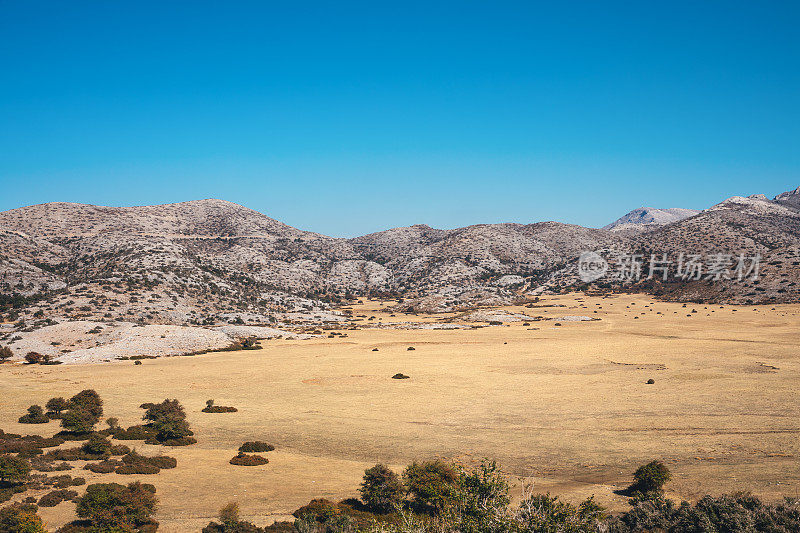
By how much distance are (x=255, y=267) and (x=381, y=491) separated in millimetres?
143719

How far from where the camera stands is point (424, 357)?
64.6m

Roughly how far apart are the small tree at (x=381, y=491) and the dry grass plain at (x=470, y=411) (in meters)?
2.51

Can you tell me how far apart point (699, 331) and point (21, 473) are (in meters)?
91.0

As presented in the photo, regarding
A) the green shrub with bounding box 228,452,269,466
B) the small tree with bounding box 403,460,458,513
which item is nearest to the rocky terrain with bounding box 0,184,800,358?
the green shrub with bounding box 228,452,269,466

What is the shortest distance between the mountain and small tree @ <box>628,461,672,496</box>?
291ft

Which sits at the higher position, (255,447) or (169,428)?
(169,428)

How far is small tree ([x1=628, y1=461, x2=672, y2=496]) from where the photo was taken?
21.3 meters

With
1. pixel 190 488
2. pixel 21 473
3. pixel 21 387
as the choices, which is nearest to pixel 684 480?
pixel 190 488

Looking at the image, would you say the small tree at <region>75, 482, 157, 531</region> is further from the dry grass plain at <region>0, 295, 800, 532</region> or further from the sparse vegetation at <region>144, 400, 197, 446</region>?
the sparse vegetation at <region>144, 400, 197, 446</region>

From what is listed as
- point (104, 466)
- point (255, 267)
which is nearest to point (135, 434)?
point (104, 466)

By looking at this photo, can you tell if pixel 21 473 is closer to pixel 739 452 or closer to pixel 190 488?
pixel 190 488

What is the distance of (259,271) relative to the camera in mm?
154250

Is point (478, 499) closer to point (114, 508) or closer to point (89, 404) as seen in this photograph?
point (114, 508)

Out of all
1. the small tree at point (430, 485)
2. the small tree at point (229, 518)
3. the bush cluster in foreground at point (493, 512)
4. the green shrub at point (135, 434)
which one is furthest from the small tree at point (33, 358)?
the small tree at point (430, 485)
